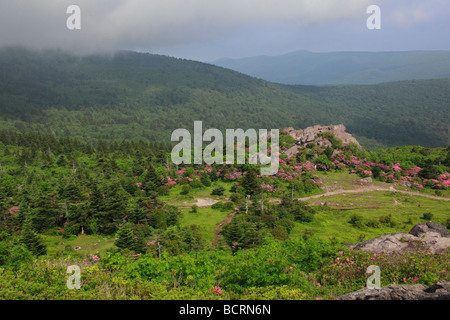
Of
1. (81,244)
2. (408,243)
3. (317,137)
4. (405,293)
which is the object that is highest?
(317,137)

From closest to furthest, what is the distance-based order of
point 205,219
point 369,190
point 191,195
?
point 205,219 < point 191,195 < point 369,190

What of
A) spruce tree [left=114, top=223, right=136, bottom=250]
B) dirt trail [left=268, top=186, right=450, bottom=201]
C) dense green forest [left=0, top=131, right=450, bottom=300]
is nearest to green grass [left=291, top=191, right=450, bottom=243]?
dense green forest [left=0, top=131, right=450, bottom=300]

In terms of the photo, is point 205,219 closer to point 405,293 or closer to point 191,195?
point 191,195

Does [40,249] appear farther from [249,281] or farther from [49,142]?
[49,142]

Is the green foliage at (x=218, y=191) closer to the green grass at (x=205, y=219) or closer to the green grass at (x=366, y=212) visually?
the green grass at (x=205, y=219)

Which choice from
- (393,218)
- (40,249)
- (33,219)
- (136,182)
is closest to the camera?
(40,249)

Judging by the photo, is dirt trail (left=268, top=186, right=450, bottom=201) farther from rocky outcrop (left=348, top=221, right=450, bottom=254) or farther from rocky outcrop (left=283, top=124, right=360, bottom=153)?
rocky outcrop (left=348, top=221, right=450, bottom=254)

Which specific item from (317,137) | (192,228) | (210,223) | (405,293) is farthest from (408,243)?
(317,137)

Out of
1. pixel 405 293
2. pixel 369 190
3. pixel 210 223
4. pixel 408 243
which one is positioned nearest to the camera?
pixel 405 293

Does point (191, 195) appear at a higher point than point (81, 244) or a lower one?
higher
